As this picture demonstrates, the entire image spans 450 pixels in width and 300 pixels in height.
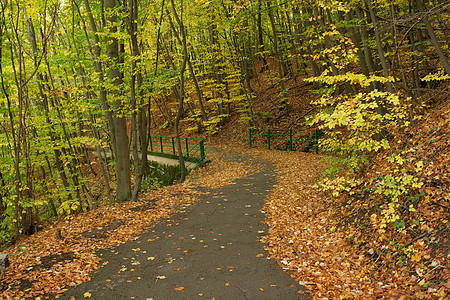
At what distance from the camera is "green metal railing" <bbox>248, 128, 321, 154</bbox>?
48.2ft

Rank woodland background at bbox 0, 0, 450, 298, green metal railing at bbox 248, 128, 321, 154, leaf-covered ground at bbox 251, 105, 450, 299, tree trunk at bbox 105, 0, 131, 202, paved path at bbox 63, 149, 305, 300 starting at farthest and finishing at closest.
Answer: green metal railing at bbox 248, 128, 321, 154, tree trunk at bbox 105, 0, 131, 202, woodland background at bbox 0, 0, 450, 298, paved path at bbox 63, 149, 305, 300, leaf-covered ground at bbox 251, 105, 450, 299

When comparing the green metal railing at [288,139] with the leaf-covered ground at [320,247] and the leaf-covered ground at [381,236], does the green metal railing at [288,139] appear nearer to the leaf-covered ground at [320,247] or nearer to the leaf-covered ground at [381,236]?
the leaf-covered ground at [320,247]

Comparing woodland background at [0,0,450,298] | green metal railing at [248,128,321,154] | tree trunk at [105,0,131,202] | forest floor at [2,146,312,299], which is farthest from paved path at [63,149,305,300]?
green metal railing at [248,128,321,154]

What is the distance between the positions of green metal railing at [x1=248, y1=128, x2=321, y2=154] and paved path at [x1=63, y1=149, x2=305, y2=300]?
8.29 metres

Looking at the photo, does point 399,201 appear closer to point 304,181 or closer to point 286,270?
point 286,270

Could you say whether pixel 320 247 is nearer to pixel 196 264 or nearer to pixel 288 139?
pixel 196 264

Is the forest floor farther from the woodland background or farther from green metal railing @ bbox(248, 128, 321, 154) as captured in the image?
green metal railing @ bbox(248, 128, 321, 154)

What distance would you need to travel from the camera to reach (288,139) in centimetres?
1639

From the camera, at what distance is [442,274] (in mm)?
3299

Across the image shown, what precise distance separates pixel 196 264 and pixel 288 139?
1252cm

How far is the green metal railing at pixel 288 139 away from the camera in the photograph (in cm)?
1470

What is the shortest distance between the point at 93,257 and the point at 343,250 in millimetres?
4395

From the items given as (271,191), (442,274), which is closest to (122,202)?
(271,191)

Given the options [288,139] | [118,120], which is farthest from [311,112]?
[118,120]
